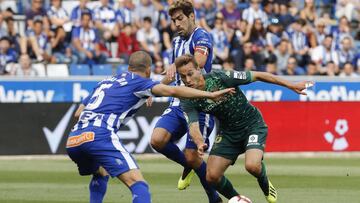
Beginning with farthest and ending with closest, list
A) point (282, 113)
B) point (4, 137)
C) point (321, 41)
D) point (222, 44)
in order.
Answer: point (321, 41), point (222, 44), point (282, 113), point (4, 137)

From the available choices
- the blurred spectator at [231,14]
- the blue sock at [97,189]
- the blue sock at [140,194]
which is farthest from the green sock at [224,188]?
the blurred spectator at [231,14]

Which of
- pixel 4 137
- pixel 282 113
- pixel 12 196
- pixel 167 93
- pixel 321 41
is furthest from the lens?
pixel 321 41

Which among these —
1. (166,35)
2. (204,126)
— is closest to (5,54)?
(166,35)

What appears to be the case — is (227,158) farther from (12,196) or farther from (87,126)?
(12,196)

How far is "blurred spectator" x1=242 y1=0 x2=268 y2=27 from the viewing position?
23219mm

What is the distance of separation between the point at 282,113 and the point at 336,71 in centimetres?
306

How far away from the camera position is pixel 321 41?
23.6 meters

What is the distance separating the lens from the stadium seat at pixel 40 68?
66.3 feet

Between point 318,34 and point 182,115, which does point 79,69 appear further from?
point 182,115

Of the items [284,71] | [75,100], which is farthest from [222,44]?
[75,100]

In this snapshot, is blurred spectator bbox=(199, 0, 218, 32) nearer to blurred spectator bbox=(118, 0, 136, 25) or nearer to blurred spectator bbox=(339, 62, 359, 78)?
blurred spectator bbox=(118, 0, 136, 25)

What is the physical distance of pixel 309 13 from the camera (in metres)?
24.5

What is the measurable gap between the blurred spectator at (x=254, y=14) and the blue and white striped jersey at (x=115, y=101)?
14.1 metres

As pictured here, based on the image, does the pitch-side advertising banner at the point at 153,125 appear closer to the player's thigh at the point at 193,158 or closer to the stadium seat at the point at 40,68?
the stadium seat at the point at 40,68
